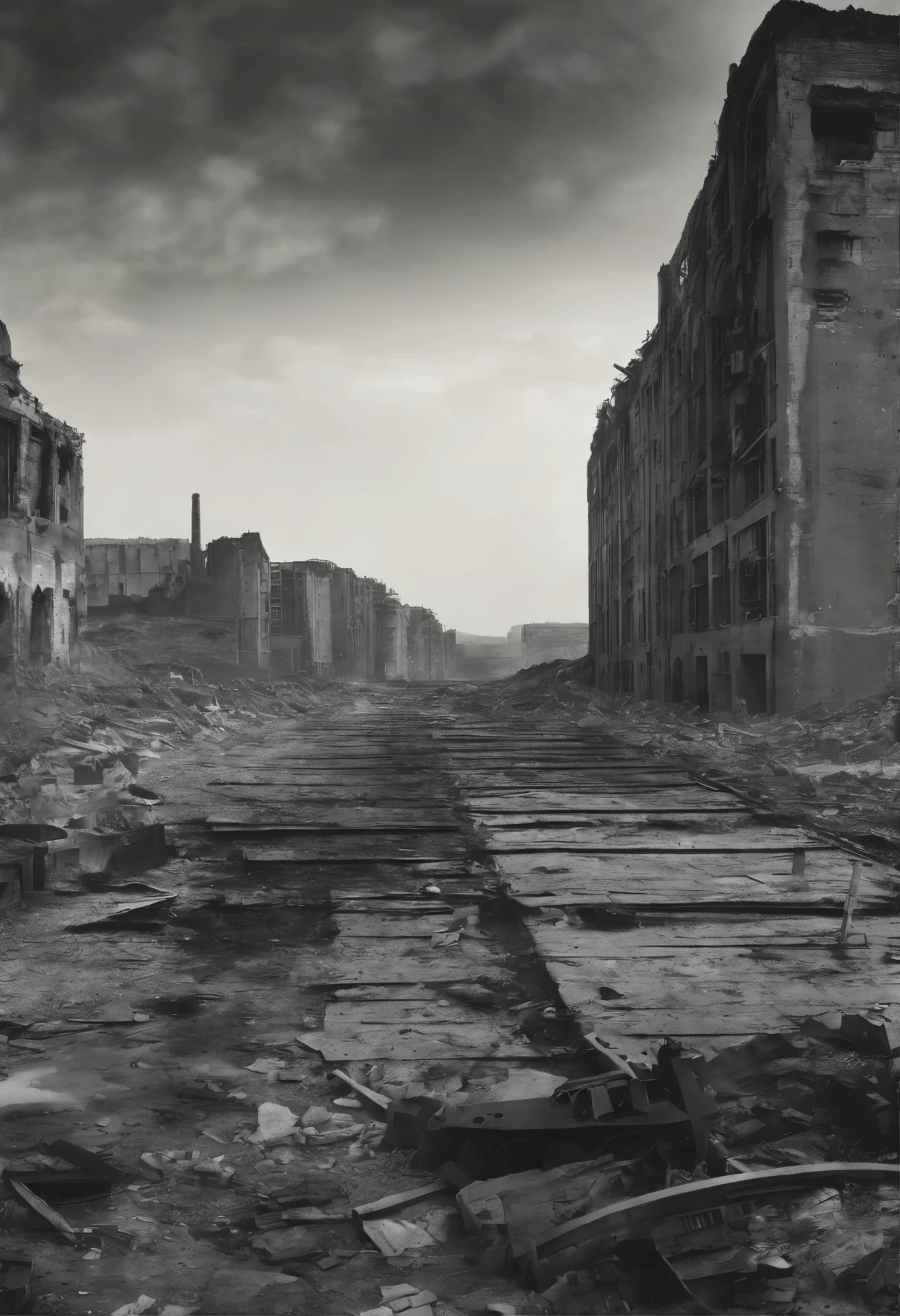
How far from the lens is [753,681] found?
2369 cm

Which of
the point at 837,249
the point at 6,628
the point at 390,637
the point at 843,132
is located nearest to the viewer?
the point at 837,249

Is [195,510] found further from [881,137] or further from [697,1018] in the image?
[697,1018]

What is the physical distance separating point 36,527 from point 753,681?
1944 cm

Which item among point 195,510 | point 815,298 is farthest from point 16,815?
point 195,510

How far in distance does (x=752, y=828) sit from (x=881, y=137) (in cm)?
1905

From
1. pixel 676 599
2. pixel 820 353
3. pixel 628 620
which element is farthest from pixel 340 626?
pixel 820 353

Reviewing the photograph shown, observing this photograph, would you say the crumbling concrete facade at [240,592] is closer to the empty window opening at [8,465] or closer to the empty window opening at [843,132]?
the empty window opening at [8,465]

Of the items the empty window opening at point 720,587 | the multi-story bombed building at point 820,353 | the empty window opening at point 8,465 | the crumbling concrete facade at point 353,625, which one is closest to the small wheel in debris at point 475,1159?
the multi-story bombed building at point 820,353

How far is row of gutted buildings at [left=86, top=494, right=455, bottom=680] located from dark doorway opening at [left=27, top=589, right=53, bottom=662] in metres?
16.1

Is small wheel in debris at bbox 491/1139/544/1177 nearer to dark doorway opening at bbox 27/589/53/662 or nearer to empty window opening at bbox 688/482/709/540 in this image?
empty window opening at bbox 688/482/709/540

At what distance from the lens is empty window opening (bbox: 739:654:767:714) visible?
2298 cm

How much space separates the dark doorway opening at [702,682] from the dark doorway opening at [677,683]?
5.80 feet

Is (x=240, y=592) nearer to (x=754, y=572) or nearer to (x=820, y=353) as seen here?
(x=754, y=572)

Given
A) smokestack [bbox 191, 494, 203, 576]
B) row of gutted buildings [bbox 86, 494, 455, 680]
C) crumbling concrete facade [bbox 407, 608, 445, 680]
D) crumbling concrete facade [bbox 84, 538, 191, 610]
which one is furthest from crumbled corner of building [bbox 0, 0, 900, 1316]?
crumbling concrete facade [bbox 407, 608, 445, 680]
